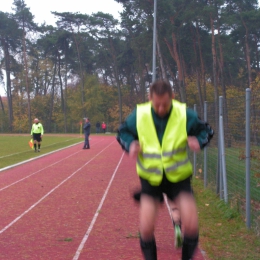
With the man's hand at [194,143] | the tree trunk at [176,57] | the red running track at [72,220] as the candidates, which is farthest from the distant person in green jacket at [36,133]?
the man's hand at [194,143]

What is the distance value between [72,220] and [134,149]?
4221 mm

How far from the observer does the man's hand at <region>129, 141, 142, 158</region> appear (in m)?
3.97

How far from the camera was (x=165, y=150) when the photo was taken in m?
4.02

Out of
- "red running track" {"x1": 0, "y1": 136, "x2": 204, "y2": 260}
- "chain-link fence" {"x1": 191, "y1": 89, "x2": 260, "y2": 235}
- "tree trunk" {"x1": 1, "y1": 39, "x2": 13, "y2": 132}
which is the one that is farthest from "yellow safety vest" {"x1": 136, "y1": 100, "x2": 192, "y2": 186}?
"tree trunk" {"x1": 1, "y1": 39, "x2": 13, "y2": 132}

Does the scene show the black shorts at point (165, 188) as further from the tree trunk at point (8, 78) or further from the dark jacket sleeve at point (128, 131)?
the tree trunk at point (8, 78)

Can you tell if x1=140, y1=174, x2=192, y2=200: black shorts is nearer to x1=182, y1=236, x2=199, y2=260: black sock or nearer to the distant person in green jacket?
x1=182, y1=236, x2=199, y2=260: black sock

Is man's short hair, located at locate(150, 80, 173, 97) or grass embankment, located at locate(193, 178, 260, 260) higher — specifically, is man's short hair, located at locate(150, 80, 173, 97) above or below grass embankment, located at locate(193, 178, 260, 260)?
above

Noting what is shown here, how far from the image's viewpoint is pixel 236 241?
6.45m

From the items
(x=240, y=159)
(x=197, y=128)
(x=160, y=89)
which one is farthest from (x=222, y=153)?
(x=160, y=89)

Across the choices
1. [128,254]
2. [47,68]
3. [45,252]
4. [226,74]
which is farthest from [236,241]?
[47,68]

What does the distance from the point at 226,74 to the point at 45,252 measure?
147 ft

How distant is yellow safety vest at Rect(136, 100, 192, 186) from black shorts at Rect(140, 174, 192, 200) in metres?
0.04

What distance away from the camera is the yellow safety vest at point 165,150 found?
402 centimetres

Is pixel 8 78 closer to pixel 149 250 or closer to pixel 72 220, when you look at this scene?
pixel 72 220
